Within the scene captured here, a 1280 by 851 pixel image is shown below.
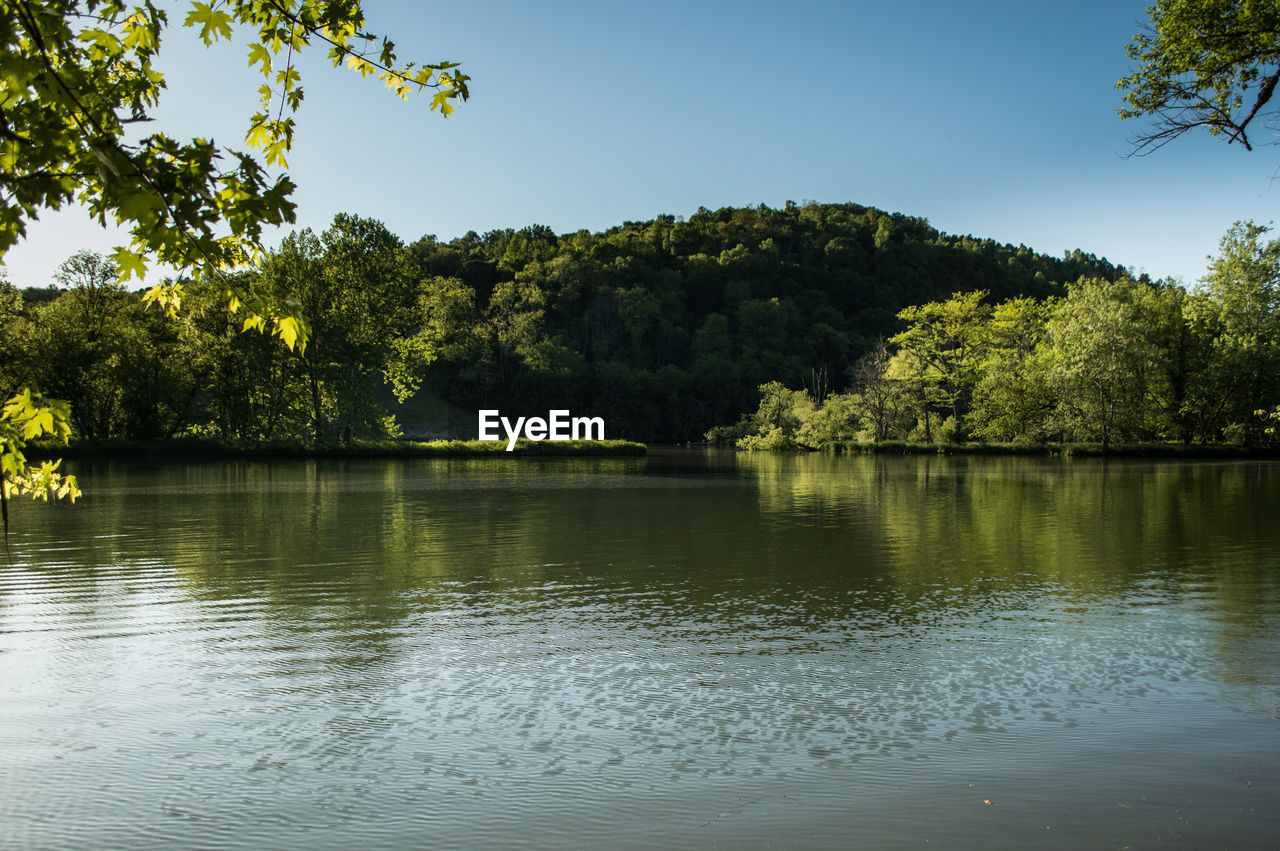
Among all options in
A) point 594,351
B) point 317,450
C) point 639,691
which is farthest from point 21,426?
point 594,351

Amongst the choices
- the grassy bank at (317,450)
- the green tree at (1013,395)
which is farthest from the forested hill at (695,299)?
the grassy bank at (317,450)

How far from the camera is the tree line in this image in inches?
2206

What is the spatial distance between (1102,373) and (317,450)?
50.4m

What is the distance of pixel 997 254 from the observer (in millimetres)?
130250

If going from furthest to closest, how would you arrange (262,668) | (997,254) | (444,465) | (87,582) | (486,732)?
(997,254) < (444,465) < (87,582) < (262,668) < (486,732)

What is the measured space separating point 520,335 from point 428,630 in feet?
290

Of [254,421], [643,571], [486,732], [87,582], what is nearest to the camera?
[486,732]

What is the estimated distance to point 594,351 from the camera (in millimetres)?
108000

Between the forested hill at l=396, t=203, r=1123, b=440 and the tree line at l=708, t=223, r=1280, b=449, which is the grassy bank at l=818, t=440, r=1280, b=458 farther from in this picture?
the forested hill at l=396, t=203, r=1123, b=440

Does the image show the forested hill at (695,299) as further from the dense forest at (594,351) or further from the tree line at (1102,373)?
the tree line at (1102,373)

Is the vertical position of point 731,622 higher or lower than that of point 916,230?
lower

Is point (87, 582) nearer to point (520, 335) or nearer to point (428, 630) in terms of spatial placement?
point (428, 630)

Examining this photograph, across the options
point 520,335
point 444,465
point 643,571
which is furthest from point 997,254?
point 643,571

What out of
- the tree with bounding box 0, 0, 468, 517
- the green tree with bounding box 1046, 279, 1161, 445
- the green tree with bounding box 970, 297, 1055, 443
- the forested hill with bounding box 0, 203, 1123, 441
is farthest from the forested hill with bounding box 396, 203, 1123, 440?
the tree with bounding box 0, 0, 468, 517
